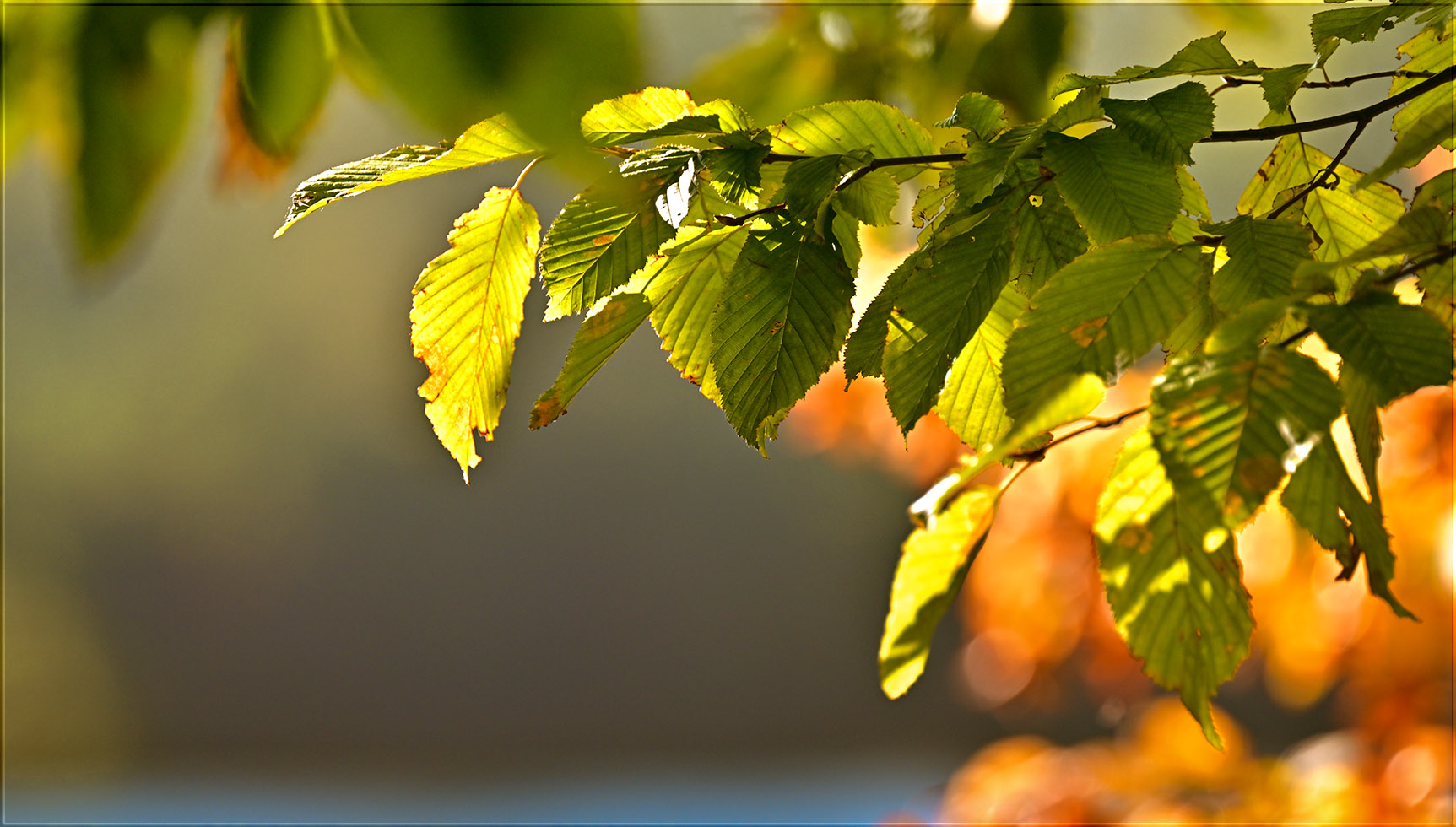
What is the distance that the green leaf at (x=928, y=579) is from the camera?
314 mm

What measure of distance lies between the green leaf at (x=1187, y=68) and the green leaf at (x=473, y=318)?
8.1 inches

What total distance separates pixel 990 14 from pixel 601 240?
620mm

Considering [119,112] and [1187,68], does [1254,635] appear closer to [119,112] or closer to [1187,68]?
[1187,68]

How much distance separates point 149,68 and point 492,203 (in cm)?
14

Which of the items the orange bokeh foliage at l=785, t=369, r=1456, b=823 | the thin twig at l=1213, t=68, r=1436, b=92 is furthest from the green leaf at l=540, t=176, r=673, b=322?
the orange bokeh foliage at l=785, t=369, r=1456, b=823

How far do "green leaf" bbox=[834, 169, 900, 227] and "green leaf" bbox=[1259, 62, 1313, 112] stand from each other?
0.13 meters

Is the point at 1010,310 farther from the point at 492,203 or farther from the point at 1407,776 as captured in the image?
the point at 1407,776

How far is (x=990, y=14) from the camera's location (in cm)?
82

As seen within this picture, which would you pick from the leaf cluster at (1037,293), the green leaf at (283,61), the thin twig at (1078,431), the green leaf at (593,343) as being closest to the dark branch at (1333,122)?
the leaf cluster at (1037,293)

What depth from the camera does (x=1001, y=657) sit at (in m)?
1.74

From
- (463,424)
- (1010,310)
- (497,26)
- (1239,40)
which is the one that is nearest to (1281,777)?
(1239,40)

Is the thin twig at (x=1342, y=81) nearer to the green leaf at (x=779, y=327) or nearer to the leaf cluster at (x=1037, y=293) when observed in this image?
the leaf cluster at (x=1037, y=293)

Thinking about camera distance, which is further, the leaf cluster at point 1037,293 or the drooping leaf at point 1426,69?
the drooping leaf at point 1426,69

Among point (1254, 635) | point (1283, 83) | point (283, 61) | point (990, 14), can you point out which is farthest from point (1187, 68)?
point (1254, 635)
